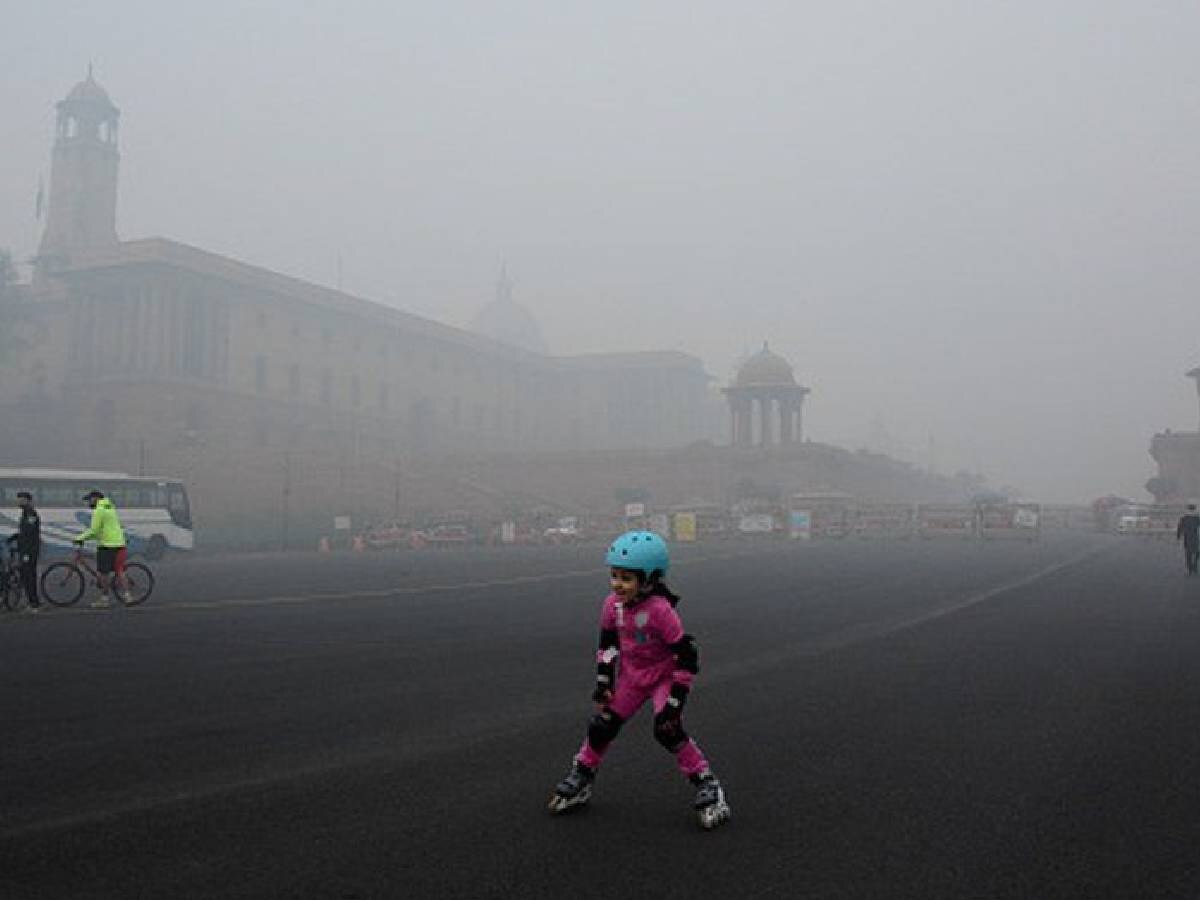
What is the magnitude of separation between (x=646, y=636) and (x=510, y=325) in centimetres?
12492

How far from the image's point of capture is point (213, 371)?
7125 centimetres

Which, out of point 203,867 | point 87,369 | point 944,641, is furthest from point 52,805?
point 87,369


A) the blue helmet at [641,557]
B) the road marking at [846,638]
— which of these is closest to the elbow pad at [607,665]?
the blue helmet at [641,557]

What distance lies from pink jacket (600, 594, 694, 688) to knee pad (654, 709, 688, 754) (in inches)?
8.0

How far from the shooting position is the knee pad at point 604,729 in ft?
17.9

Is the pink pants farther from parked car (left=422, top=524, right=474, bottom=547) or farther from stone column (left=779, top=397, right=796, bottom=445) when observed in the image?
stone column (left=779, top=397, right=796, bottom=445)

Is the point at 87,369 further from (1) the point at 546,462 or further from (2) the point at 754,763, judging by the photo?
(2) the point at 754,763

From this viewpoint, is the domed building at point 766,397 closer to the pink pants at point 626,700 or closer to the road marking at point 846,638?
the road marking at point 846,638

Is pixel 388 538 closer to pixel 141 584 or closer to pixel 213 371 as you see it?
pixel 213 371

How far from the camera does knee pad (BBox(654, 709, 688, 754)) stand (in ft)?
17.4

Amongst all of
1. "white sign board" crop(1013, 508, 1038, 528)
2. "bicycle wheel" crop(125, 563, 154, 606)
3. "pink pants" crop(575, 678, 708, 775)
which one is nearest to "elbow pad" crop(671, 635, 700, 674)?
"pink pants" crop(575, 678, 708, 775)

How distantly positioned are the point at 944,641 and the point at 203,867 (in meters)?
10.2

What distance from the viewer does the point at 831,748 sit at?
279 inches

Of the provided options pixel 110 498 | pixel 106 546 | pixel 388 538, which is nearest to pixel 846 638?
pixel 106 546
